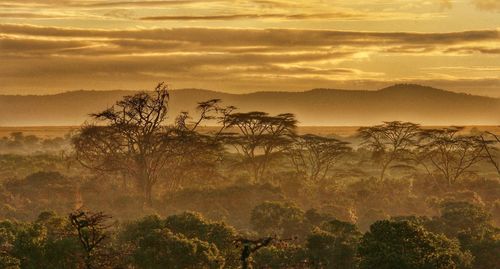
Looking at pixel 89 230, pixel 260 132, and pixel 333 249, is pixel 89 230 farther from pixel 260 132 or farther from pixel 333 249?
pixel 260 132

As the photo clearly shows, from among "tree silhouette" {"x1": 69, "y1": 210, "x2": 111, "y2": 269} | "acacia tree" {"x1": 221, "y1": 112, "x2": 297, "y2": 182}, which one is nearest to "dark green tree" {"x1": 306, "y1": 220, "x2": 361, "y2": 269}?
"tree silhouette" {"x1": 69, "y1": 210, "x2": 111, "y2": 269}

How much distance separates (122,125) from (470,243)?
41575 mm

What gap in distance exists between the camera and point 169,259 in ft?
120

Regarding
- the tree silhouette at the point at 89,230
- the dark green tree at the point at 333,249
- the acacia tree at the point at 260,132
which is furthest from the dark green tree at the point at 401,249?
the acacia tree at the point at 260,132

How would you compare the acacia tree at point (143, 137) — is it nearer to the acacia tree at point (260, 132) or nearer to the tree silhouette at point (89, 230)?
the acacia tree at point (260, 132)

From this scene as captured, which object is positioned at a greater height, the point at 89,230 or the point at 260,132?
the point at 260,132

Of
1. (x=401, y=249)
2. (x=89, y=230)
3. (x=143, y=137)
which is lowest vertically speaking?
(x=89, y=230)

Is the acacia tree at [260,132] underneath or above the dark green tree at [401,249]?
above

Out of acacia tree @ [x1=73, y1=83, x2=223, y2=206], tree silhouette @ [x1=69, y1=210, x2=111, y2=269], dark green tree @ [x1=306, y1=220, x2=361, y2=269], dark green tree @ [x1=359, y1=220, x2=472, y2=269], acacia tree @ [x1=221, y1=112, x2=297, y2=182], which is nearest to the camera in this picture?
tree silhouette @ [x1=69, y1=210, x2=111, y2=269]

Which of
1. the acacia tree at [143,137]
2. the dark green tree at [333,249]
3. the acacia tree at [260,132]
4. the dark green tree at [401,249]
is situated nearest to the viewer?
the dark green tree at [401,249]

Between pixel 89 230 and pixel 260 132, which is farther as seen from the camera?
pixel 260 132

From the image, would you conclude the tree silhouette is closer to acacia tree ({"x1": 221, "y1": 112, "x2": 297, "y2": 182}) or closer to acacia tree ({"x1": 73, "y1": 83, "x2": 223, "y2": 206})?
acacia tree ({"x1": 73, "y1": 83, "x2": 223, "y2": 206})

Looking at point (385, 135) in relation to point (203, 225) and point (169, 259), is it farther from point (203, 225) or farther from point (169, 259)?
point (169, 259)

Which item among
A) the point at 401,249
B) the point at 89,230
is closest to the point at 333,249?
the point at 401,249
